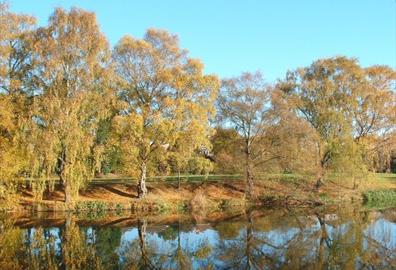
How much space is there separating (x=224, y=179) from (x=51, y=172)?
61.1 feet

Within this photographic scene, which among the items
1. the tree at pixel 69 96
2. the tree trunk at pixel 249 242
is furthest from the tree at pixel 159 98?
the tree trunk at pixel 249 242

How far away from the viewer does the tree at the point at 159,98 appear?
107ft

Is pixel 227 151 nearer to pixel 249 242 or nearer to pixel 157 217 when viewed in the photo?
pixel 157 217

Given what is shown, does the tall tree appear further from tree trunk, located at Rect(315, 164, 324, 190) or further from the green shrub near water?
the green shrub near water

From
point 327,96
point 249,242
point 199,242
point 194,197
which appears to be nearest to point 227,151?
point 194,197

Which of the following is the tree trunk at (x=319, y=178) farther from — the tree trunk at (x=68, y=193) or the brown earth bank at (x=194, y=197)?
the tree trunk at (x=68, y=193)

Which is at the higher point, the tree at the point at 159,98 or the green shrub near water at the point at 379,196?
the tree at the point at 159,98

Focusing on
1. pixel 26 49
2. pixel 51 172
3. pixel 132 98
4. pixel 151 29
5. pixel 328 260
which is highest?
pixel 151 29

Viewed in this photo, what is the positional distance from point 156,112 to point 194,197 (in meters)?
6.88

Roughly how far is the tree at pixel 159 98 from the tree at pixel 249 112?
3.12 metres

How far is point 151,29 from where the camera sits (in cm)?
3431

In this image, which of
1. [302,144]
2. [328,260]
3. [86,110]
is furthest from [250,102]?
[328,260]

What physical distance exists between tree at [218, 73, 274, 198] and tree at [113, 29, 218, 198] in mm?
3123

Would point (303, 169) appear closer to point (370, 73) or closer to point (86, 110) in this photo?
point (370, 73)
